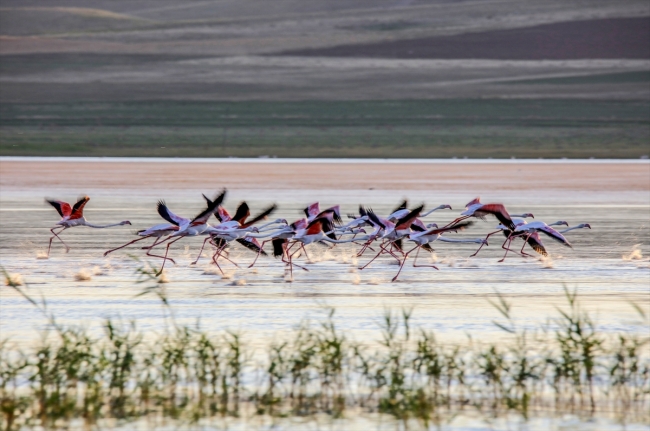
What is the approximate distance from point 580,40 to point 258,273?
385 feet

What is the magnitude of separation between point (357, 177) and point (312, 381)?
30204 millimetres

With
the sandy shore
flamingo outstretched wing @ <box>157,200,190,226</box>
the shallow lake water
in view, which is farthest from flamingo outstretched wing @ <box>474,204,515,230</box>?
the sandy shore

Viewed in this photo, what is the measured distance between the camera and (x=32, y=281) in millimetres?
13000

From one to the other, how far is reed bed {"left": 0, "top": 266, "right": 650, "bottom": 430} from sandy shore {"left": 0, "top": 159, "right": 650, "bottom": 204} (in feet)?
65.7

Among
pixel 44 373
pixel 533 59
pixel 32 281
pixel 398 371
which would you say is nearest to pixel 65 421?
pixel 44 373

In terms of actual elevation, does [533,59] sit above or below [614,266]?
above

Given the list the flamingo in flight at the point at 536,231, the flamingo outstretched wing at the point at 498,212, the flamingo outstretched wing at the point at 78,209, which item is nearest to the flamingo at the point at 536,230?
the flamingo in flight at the point at 536,231

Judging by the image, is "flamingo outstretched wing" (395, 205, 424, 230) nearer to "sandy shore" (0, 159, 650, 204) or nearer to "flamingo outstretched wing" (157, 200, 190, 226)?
"flamingo outstretched wing" (157, 200, 190, 226)

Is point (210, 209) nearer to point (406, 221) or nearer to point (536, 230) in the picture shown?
point (406, 221)

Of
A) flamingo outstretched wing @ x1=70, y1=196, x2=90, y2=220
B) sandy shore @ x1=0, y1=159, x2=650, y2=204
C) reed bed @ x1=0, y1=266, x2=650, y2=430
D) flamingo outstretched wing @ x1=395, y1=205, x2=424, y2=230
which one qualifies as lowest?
reed bed @ x1=0, y1=266, x2=650, y2=430

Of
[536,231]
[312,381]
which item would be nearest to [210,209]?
[312,381]

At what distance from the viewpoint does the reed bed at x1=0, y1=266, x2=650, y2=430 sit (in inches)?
291

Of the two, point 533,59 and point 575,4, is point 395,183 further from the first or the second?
point 575,4

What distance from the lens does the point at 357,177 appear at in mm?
38281
